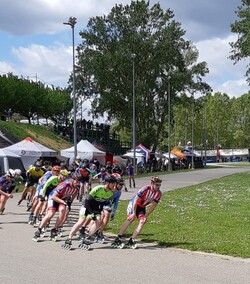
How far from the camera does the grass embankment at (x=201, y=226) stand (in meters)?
11.4

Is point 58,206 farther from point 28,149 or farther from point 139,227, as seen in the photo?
point 28,149

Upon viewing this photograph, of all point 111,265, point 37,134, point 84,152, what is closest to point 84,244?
point 111,265

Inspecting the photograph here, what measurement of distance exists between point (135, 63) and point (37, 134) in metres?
18.1

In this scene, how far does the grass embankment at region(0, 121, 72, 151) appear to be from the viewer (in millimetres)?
46812

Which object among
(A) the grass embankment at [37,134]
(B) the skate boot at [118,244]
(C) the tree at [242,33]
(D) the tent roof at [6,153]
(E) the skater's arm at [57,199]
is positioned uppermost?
(C) the tree at [242,33]

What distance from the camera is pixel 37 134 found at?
5022 centimetres

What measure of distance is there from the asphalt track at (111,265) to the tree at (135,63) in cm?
4957

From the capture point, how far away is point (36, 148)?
1439 inches

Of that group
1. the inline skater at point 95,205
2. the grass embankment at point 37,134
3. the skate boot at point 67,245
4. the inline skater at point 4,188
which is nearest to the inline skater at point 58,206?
the inline skater at point 95,205

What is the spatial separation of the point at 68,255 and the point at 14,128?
38332mm

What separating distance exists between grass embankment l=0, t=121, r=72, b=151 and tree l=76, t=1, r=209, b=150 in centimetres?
1189

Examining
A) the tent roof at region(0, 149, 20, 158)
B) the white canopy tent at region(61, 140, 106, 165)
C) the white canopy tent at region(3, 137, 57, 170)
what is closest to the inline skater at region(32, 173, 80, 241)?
the tent roof at region(0, 149, 20, 158)

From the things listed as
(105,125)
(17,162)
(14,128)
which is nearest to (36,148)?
(17,162)

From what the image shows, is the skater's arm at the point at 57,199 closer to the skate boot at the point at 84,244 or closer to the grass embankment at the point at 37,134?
the skate boot at the point at 84,244
